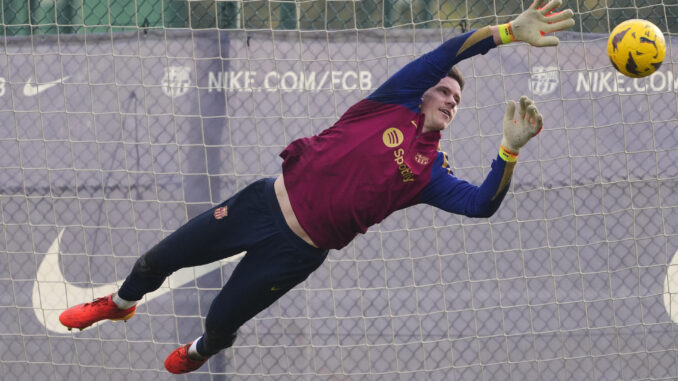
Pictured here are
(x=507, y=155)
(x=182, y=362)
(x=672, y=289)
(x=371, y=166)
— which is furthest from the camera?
(x=672, y=289)

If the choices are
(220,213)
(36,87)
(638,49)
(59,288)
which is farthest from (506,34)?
(59,288)

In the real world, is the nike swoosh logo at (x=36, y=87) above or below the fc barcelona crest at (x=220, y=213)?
below

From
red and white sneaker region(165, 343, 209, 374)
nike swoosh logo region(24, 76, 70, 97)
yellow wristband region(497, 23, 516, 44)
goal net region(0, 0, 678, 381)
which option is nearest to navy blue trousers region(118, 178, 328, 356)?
red and white sneaker region(165, 343, 209, 374)

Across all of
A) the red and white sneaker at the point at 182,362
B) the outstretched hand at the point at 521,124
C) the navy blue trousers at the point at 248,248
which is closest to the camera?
the outstretched hand at the point at 521,124

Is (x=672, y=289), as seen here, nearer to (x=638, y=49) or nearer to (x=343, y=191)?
(x=638, y=49)

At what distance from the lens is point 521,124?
2.86 m

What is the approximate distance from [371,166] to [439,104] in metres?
0.36

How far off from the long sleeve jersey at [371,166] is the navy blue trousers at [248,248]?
0.30ft

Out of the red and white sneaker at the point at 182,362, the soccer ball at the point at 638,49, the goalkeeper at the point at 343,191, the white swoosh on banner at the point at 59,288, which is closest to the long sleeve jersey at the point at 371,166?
the goalkeeper at the point at 343,191

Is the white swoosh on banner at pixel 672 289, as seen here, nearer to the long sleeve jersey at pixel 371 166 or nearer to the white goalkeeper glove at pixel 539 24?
the long sleeve jersey at pixel 371 166

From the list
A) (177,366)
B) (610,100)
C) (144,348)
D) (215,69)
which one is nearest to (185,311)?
(144,348)

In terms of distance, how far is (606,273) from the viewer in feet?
16.1

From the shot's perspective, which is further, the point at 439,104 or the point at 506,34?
the point at 439,104

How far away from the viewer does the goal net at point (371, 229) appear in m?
4.87
